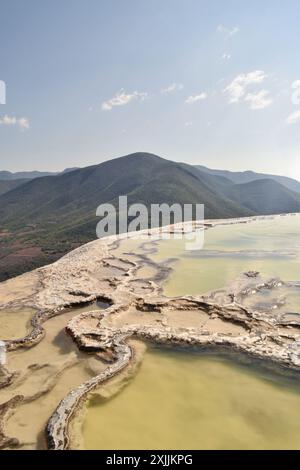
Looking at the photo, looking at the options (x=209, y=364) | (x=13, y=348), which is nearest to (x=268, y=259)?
(x=209, y=364)

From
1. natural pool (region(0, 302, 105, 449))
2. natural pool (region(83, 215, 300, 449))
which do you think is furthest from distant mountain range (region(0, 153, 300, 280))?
natural pool (region(83, 215, 300, 449))

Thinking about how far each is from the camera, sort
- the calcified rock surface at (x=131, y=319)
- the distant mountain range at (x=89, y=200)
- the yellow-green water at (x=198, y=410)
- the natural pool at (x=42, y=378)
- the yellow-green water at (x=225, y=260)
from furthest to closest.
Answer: the distant mountain range at (x=89, y=200) < the yellow-green water at (x=225, y=260) < the calcified rock surface at (x=131, y=319) < the natural pool at (x=42, y=378) < the yellow-green water at (x=198, y=410)

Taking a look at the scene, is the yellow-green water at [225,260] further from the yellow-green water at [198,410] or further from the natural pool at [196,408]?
the yellow-green water at [198,410]

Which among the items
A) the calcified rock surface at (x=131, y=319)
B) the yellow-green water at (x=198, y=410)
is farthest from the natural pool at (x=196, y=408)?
the calcified rock surface at (x=131, y=319)

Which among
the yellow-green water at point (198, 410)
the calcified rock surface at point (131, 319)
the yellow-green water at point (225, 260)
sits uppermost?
the yellow-green water at point (225, 260)

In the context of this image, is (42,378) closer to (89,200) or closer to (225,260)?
(225,260)

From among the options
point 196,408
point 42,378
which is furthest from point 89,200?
point 196,408
